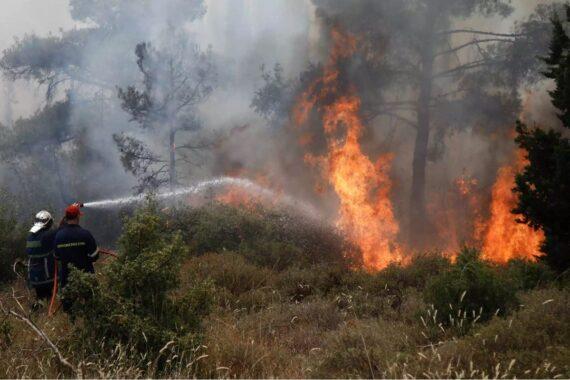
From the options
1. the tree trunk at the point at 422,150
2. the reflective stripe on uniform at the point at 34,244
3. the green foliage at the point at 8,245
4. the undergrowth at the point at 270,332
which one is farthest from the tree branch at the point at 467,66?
the reflective stripe on uniform at the point at 34,244

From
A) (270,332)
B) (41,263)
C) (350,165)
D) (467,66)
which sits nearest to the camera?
(270,332)

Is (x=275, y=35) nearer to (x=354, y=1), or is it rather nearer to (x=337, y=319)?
(x=354, y=1)

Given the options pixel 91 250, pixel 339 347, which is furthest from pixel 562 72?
pixel 91 250

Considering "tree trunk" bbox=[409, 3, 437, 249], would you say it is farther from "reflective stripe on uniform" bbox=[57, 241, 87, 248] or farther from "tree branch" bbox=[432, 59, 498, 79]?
"reflective stripe on uniform" bbox=[57, 241, 87, 248]

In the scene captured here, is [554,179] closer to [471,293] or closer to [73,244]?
[471,293]

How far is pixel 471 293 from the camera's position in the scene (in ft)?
21.6

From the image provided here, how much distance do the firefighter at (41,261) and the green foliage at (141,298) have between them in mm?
3324

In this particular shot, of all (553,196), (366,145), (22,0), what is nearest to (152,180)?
(366,145)

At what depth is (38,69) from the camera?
2434 cm

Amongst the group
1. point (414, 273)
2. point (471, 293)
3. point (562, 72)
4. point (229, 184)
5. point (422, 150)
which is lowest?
point (414, 273)

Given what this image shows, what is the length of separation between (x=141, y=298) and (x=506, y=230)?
1339cm

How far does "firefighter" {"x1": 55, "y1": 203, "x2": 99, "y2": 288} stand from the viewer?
25.8 feet

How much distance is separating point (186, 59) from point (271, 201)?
656cm

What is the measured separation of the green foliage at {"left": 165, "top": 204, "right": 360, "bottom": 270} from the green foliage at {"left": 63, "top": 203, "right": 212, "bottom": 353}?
6.98 m
